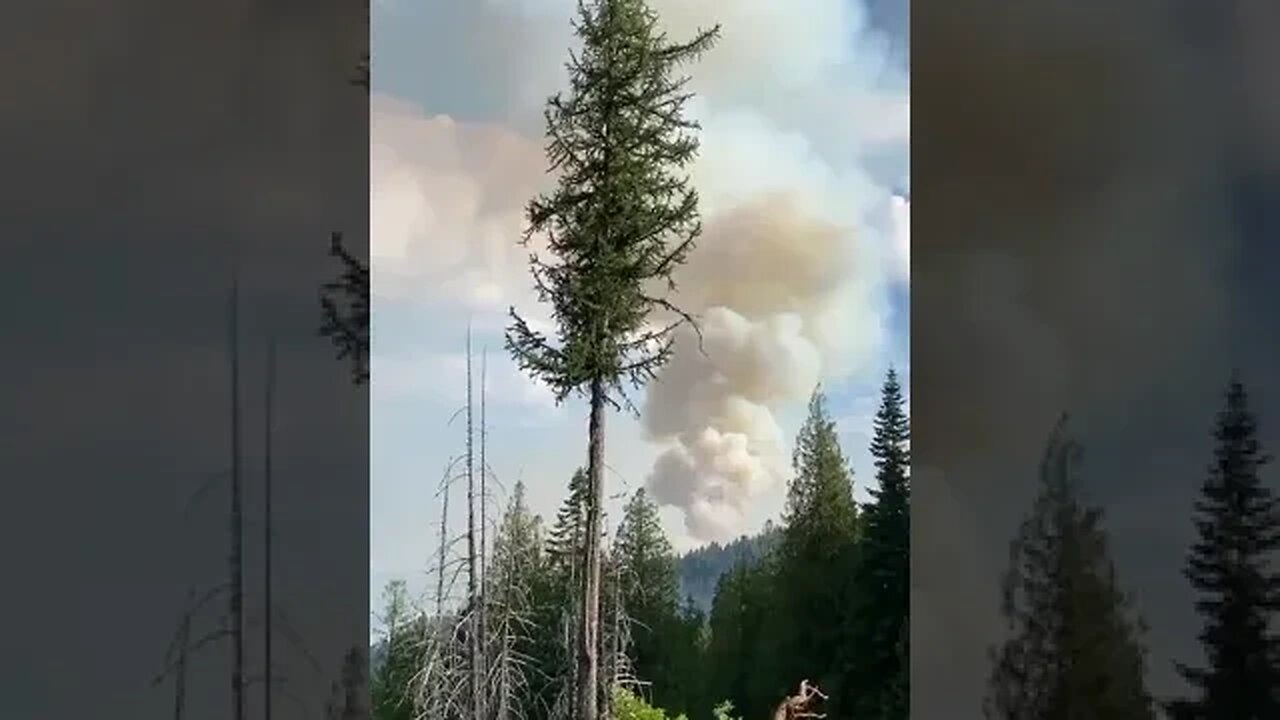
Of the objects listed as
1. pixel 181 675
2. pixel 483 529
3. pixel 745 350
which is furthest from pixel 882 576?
pixel 181 675

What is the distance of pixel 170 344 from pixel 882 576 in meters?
1.13

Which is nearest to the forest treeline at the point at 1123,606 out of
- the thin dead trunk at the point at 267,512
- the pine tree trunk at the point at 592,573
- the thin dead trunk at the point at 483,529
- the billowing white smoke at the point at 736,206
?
the billowing white smoke at the point at 736,206

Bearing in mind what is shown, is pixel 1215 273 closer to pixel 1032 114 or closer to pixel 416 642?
pixel 1032 114

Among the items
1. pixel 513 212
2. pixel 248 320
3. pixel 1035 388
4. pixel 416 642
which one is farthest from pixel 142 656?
pixel 1035 388

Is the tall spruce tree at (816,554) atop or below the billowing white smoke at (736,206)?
below

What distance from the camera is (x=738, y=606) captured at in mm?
2186

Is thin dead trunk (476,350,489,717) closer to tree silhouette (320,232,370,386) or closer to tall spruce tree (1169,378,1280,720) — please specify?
tree silhouette (320,232,370,386)

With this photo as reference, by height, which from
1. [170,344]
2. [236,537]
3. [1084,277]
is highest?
[1084,277]

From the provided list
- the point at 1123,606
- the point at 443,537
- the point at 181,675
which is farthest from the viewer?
the point at 443,537

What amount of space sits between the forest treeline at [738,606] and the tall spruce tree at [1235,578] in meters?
0.57

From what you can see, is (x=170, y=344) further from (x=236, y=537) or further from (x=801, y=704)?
(x=801, y=704)

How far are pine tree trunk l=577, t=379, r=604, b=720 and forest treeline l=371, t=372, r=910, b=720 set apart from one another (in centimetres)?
1

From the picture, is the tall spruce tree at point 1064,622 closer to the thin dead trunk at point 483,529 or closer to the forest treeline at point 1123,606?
the forest treeline at point 1123,606

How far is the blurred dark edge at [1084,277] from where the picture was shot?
1663 mm
